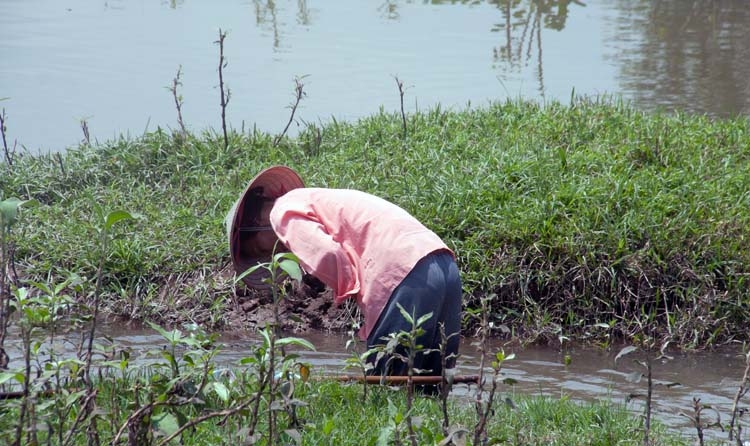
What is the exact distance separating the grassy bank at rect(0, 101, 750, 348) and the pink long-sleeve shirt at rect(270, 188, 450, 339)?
1.49 metres

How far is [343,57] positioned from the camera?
12344 millimetres

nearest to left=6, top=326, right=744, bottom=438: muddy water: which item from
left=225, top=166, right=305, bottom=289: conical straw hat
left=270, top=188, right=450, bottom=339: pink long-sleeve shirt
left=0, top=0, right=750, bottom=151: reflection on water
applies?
left=225, top=166, right=305, bottom=289: conical straw hat

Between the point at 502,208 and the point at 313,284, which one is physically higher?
the point at 502,208

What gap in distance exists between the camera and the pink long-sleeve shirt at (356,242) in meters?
4.46

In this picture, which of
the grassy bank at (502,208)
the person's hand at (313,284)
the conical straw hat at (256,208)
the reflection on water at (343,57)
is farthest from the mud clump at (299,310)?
the reflection on water at (343,57)

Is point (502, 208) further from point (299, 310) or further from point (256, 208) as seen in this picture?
point (256, 208)

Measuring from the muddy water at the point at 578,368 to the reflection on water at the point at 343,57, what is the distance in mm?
3093

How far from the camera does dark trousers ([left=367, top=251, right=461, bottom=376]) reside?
4.41 meters

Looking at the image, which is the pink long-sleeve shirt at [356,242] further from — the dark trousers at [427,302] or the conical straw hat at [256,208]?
the conical straw hat at [256,208]

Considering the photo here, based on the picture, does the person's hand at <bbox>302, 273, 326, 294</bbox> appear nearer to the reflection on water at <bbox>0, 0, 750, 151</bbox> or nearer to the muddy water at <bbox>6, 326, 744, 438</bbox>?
the muddy water at <bbox>6, 326, 744, 438</bbox>

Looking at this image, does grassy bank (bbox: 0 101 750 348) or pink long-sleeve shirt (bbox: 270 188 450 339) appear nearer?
pink long-sleeve shirt (bbox: 270 188 450 339)

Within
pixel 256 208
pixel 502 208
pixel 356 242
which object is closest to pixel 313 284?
pixel 256 208

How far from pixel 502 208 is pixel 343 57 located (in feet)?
20.7

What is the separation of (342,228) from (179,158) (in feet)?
11.4
